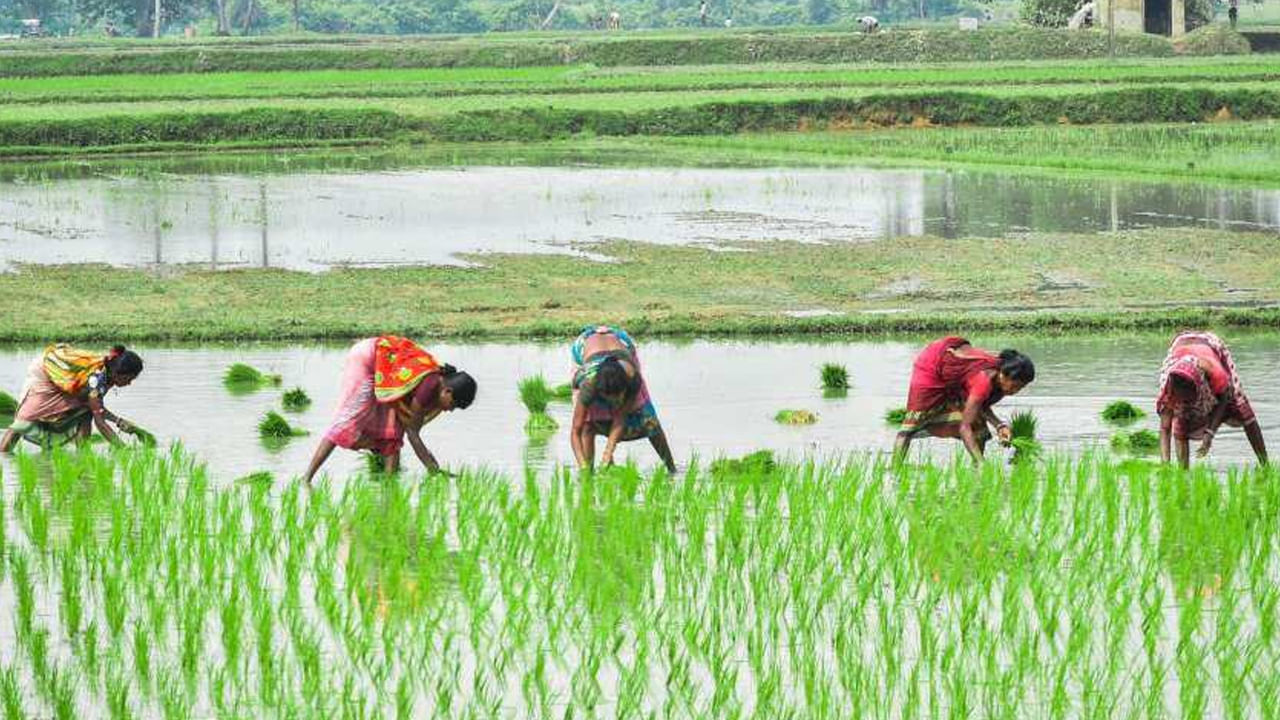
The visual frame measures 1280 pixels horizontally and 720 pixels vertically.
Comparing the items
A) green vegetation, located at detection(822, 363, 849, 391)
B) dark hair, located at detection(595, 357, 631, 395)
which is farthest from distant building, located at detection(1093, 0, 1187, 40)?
dark hair, located at detection(595, 357, 631, 395)

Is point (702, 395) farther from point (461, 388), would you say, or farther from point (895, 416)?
point (461, 388)

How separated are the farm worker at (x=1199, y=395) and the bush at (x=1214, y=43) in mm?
40598

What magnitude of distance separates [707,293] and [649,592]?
347 inches

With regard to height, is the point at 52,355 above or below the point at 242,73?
below

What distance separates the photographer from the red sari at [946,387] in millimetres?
8266

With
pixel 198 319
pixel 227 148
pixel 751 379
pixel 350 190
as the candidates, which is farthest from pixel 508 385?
pixel 227 148

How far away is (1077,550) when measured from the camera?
22.8 ft

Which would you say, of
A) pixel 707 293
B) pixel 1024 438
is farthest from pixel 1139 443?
pixel 707 293

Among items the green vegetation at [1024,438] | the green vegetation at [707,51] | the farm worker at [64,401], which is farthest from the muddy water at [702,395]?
the green vegetation at [707,51]

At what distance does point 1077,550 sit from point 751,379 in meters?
4.99

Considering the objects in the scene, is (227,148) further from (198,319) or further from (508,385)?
(508,385)

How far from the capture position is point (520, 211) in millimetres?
21047

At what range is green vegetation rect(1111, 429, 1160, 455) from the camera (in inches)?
367

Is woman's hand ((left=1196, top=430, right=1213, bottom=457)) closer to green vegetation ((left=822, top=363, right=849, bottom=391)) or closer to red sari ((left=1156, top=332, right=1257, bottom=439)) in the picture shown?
red sari ((left=1156, top=332, right=1257, bottom=439))
